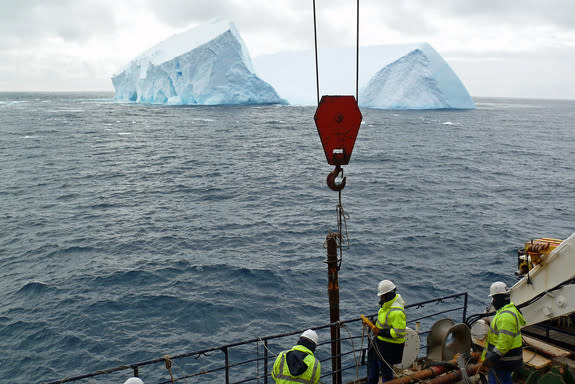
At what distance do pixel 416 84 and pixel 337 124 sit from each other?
82195 millimetres

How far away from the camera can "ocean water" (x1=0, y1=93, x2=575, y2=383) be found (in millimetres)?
13359

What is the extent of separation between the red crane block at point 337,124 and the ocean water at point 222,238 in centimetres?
931

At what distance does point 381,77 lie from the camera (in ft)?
267

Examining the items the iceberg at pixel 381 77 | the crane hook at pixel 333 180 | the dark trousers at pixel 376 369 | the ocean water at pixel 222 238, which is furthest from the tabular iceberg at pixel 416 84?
the crane hook at pixel 333 180

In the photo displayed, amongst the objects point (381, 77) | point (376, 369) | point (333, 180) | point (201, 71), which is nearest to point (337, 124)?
point (333, 180)

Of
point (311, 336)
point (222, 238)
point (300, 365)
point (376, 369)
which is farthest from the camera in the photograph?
point (222, 238)

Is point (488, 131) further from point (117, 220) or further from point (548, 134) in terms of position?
point (117, 220)

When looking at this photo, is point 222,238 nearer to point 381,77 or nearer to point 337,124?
point 337,124

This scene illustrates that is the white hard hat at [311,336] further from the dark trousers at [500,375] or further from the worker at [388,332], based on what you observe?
the dark trousers at [500,375]

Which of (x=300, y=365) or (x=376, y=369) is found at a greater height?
(x=300, y=365)

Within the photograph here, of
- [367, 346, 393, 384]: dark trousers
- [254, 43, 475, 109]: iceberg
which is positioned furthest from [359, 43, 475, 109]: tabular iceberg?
[367, 346, 393, 384]: dark trousers

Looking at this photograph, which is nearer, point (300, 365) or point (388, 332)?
point (300, 365)

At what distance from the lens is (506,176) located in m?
A: 34.9

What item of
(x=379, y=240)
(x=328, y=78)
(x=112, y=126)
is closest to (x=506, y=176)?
(x=379, y=240)
